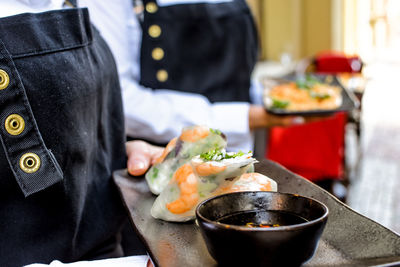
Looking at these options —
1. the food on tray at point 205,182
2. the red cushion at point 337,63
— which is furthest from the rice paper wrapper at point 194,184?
the red cushion at point 337,63

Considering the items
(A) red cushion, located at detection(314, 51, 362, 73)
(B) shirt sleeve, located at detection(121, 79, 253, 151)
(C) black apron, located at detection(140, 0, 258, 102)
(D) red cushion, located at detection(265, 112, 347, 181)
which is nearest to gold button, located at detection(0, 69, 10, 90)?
(B) shirt sleeve, located at detection(121, 79, 253, 151)

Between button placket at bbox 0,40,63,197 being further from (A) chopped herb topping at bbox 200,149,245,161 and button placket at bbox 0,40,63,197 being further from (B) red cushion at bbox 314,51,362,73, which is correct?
(B) red cushion at bbox 314,51,362,73

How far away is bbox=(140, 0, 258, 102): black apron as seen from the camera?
1.93 m

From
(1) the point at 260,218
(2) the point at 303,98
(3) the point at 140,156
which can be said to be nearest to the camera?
(1) the point at 260,218

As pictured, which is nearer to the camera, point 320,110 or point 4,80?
point 4,80

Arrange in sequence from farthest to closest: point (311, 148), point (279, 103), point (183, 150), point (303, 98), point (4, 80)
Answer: point (311, 148)
point (303, 98)
point (279, 103)
point (183, 150)
point (4, 80)

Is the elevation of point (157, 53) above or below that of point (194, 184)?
above

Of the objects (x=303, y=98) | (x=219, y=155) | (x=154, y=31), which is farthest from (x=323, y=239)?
(x=303, y=98)

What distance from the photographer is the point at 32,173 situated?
3.12 feet

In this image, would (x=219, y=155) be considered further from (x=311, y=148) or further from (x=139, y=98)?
(x=311, y=148)

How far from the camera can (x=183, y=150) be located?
1.15 meters

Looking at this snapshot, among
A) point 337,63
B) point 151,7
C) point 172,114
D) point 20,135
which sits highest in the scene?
point 151,7

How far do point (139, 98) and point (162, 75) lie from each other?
6.8 inches

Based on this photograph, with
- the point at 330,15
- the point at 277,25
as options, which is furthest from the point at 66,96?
the point at 330,15
